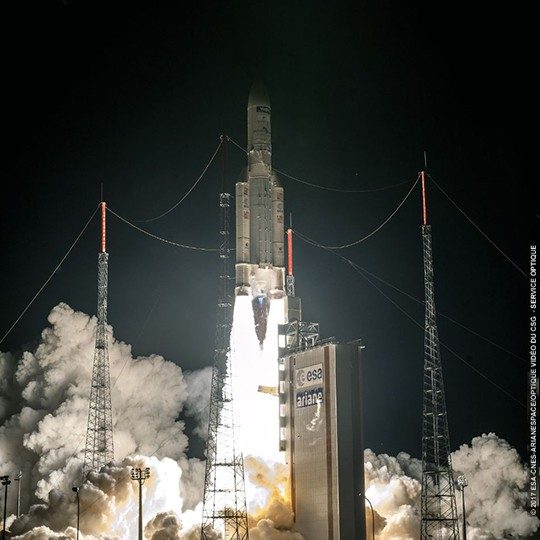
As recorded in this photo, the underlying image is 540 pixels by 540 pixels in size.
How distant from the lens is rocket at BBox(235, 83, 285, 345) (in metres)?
85.6

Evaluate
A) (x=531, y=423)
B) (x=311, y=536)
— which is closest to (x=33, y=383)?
(x=311, y=536)

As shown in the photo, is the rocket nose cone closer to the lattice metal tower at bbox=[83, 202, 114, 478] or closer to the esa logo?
the lattice metal tower at bbox=[83, 202, 114, 478]

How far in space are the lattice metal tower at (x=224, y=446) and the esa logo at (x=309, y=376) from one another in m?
3.99

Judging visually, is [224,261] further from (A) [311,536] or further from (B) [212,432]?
→ (A) [311,536]

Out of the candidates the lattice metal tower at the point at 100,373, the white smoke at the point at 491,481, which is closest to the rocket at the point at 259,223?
the lattice metal tower at the point at 100,373

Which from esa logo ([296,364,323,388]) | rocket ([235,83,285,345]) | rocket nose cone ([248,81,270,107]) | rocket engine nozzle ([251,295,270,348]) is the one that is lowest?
esa logo ([296,364,323,388])

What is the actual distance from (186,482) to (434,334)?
29.4 metres

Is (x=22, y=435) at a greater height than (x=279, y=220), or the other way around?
(x=279, y=220)

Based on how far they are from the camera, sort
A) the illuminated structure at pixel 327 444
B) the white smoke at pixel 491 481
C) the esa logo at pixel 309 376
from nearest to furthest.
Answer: the illuminated structure at pixel 327 444
the esa logo at pixel 309 376
the white smoke at pixel 491 481

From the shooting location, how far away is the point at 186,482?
100m

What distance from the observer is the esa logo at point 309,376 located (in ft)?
258

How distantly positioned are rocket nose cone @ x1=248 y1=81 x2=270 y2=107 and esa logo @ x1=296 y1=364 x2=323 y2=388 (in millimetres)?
17304

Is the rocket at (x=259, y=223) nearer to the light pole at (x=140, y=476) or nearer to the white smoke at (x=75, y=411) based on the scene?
the white smoke at (x=75, y=411)

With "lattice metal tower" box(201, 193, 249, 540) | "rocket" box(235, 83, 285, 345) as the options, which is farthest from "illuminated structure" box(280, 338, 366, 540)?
"rocket" box(235, 83, 285, 345)
